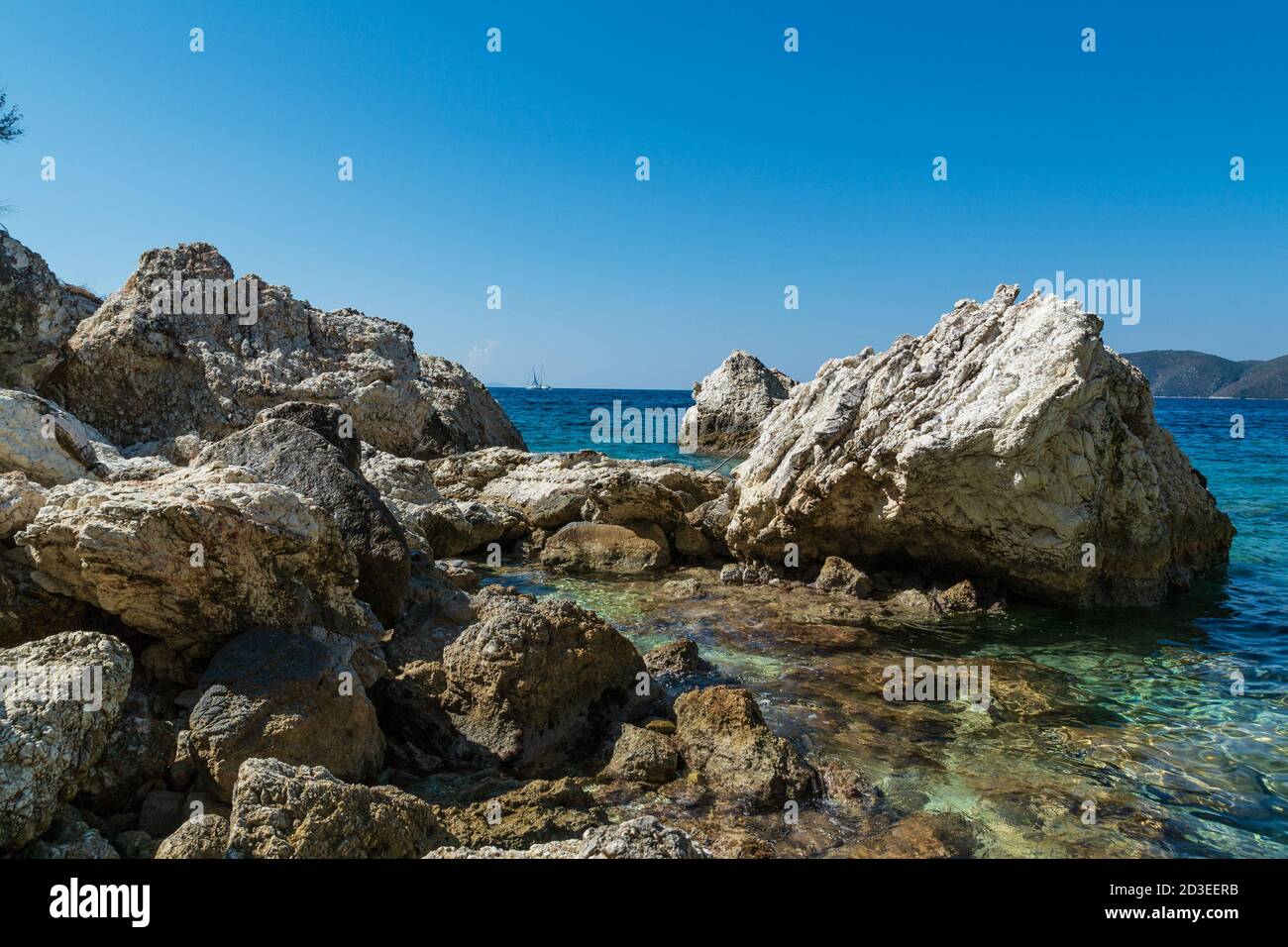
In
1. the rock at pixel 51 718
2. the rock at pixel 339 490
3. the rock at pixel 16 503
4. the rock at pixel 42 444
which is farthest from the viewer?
the rock at pixel 339 490

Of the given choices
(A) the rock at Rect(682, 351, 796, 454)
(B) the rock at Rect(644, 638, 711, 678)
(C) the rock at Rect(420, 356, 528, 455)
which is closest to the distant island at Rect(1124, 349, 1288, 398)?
(A) the rock at Rect(682, 351, 796, 454)

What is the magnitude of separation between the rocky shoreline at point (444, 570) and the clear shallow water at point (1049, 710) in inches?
26.0

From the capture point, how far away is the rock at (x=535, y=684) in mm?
7355

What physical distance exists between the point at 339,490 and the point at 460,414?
60.2ft

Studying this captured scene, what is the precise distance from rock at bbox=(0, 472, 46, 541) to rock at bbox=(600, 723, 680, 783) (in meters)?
5.39

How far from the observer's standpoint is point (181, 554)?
634 centimetres

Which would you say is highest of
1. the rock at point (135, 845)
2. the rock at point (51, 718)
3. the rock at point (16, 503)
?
→ the rock at point (16, 503)

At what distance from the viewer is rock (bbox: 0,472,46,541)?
21.1ft

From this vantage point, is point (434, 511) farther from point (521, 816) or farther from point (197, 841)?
point (197, 841)

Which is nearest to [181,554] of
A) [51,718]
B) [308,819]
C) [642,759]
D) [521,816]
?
[51,718]

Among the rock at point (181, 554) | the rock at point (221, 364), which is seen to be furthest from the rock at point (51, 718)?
the rock at point (221, 364)

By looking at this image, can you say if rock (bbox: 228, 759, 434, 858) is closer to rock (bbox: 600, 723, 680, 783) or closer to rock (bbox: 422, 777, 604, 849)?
rock (bbox: 422, 777, 604, 849)

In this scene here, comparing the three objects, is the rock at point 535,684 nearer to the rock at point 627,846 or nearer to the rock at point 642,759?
the rock at point 642,759

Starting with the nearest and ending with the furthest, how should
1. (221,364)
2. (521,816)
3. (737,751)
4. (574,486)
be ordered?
1. (521,816)
2. (737,751)
3. (221,364)
4. (574,486)
